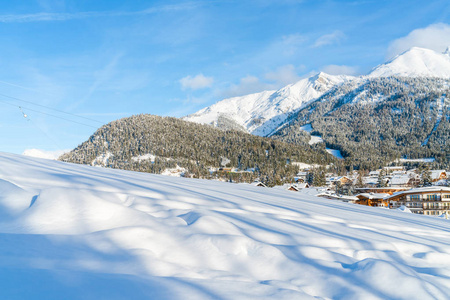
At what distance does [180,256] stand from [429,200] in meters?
56.0

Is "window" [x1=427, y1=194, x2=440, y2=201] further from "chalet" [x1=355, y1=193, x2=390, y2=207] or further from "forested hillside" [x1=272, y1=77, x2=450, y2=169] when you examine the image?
"forested hillside" [x1=272, y1=77, x2=450, y2=169]

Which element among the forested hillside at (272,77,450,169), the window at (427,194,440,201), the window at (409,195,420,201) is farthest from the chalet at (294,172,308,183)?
the window at (427,194,440,201)

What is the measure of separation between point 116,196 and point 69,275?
5.96ft

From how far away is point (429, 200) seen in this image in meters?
45.8

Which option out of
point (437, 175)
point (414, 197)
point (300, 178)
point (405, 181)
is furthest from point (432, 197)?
point (300, 178)

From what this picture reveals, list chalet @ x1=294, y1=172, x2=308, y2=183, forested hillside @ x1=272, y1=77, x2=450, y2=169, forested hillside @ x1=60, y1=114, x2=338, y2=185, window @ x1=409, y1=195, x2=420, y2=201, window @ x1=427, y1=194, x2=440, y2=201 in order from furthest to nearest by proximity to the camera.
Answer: forested hillside @ x1=272, y1=77, x2=450, y2=169 < forested hillside @ x1=60, y1=114, x2=338, y2=185 < chalet @ x1=294, y1=172, x2=308, y2=183 < window @ x1=409, y1=195, x2=420, y2=201 < window @ x1=427, y1=194, x2=440, y2=201

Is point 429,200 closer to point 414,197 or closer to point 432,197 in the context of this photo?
point 432,197

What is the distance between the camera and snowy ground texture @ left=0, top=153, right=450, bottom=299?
1.54 metres

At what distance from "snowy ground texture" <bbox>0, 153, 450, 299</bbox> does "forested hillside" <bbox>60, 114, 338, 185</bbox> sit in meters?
109

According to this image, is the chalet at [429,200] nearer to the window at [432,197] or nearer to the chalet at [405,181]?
the window at [432,197]

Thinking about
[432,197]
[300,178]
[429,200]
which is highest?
[300,178]

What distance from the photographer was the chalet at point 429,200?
146 ft

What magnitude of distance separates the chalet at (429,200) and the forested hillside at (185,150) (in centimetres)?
6536

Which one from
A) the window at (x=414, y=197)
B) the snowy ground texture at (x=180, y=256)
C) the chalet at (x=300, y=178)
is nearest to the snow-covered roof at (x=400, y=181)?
the chalet at (x=300, y=178)
